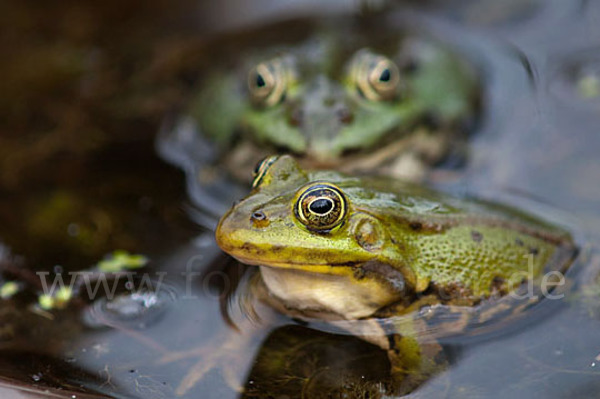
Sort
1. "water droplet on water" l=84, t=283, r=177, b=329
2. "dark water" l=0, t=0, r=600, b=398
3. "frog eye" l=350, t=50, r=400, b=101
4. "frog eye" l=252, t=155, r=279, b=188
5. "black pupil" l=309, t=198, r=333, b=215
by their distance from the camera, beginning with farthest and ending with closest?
"frog eye" l=350, t=50, r=400, b=101, "water droplet on water" l=84, t=283, r=177, b=329, "frog eye" l=252, t=155, r=279, b=188, "dark water" l=0, t=0, r=600, b=398, "black pupil" l=309, t=198, r=333, b=215

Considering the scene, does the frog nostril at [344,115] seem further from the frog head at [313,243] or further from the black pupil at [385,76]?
the frog head at [313,243]

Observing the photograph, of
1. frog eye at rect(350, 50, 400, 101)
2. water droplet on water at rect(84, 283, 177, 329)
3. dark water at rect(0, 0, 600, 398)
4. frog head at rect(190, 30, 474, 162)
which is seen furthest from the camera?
frog eye at rect(350, 50, 400, 101)

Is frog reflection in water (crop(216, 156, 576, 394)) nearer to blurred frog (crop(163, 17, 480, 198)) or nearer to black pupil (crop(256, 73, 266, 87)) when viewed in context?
blurred frog (crop(163, 17, 480, 198))

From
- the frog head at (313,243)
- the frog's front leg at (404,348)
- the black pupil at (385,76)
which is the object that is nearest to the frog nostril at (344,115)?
the black pupil at (385,76)

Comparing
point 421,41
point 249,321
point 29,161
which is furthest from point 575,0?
point 29,161

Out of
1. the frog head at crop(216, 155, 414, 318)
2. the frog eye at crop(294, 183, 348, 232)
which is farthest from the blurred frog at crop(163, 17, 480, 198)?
the frog eye at crop(294, 183, 348, 232)

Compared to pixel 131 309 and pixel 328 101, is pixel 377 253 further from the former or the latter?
pixel 328 101

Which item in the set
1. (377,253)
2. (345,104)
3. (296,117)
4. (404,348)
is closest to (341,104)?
(345,104)
